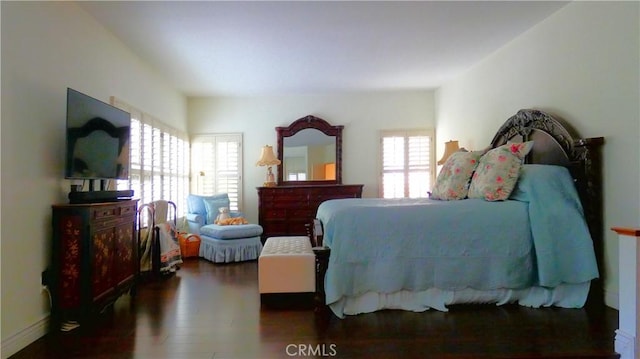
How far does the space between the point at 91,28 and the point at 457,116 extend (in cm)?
470

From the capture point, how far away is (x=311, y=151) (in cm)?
602

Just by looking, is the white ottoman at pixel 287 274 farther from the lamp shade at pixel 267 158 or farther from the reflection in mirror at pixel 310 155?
the reflection in mirror at pixel 310 155

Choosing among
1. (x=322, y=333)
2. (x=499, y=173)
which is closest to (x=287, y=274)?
(x=322, y=333)

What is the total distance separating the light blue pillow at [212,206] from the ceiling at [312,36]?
1825 mm

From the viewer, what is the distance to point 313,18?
3154 millimetres

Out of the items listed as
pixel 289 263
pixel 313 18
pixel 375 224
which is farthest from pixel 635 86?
pixel 289 263

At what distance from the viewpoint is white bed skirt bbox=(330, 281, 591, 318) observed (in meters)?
2.62

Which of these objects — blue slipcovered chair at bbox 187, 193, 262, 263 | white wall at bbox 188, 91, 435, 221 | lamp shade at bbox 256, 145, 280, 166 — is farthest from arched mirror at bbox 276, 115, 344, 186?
blue slipcovered chair at bbox 187, 193, 262, 263

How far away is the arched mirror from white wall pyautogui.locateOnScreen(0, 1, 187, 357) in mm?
3375

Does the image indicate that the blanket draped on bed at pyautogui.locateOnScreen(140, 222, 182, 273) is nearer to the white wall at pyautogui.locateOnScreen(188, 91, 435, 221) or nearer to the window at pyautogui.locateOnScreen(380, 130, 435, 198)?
the white wall at pyautogui.locateOnScreen(188, 91, 435, 221)

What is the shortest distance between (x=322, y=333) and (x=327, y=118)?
14.3 ft

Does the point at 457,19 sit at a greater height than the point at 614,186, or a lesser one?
greater

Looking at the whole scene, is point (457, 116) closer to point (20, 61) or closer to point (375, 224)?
point (375, 224)

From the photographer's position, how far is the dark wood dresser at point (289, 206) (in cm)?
557
